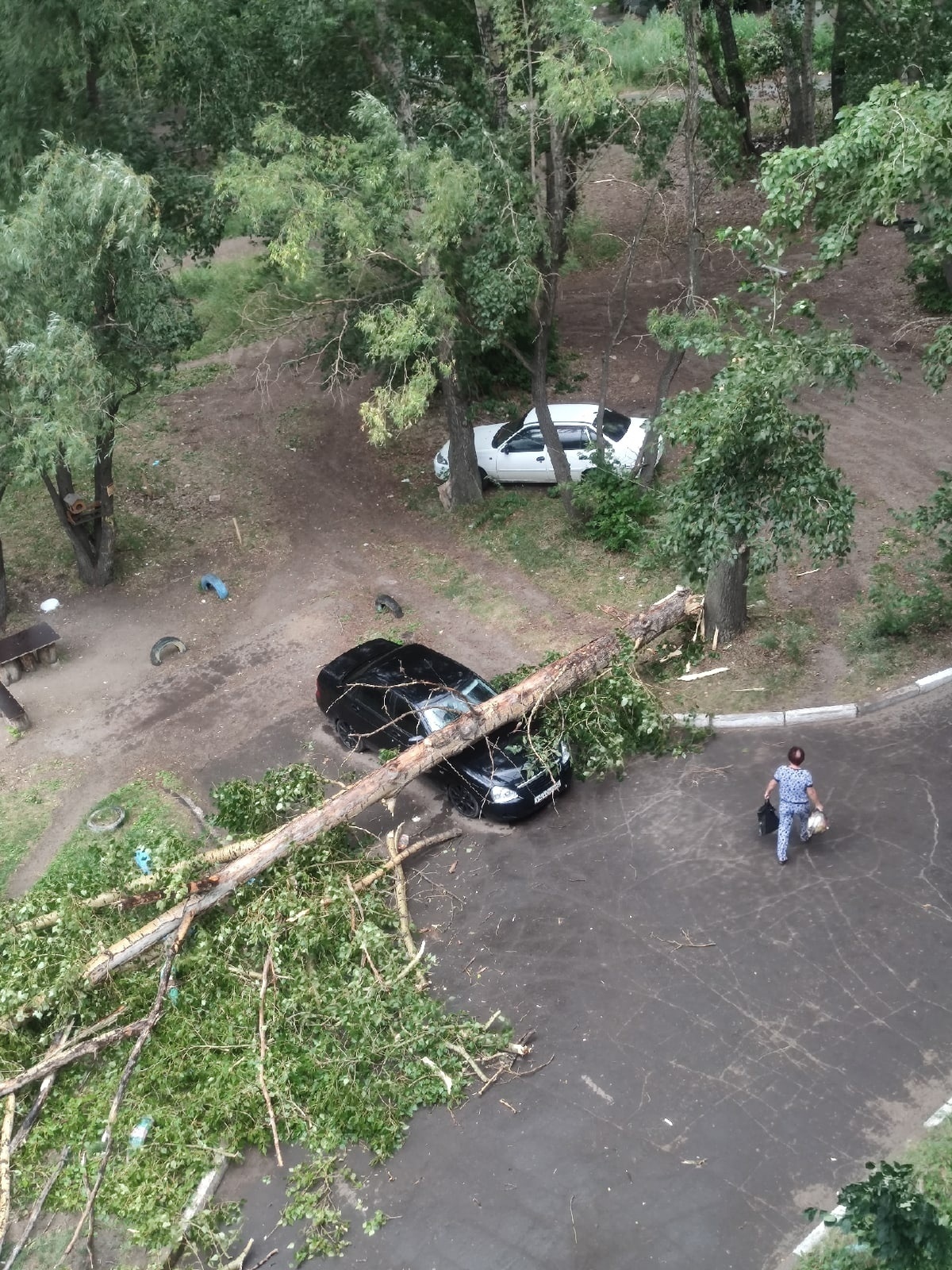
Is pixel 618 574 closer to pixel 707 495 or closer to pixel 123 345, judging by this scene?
pixel 707 495

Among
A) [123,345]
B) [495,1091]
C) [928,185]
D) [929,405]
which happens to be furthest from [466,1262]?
[929,405]

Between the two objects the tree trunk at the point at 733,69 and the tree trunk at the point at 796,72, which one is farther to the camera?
the tree trunk at the point at 733,69

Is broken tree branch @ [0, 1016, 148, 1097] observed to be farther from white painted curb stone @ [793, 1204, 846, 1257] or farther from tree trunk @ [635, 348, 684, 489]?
tree trunk @ [635, 348, 684, 489]

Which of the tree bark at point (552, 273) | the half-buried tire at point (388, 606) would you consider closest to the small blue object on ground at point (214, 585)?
the half-buried tire at point (388, 606)

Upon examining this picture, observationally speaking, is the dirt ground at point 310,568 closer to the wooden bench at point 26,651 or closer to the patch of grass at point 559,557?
the wooden bench at point 26,651

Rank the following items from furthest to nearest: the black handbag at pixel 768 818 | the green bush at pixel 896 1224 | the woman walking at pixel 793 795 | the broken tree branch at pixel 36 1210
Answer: the black handbag at pixel 768 818
the woman walking at pixel 793 795
the broken tree branch at pixel 36 1210
the green bush at pixel 896 1224

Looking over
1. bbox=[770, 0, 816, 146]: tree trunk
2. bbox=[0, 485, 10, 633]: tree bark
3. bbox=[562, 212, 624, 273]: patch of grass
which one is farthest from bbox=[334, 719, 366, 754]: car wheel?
bbox=[770, 0, 816, 146]: tree trunk

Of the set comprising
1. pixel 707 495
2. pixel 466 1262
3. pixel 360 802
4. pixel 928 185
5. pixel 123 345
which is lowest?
pixel 466 1262
